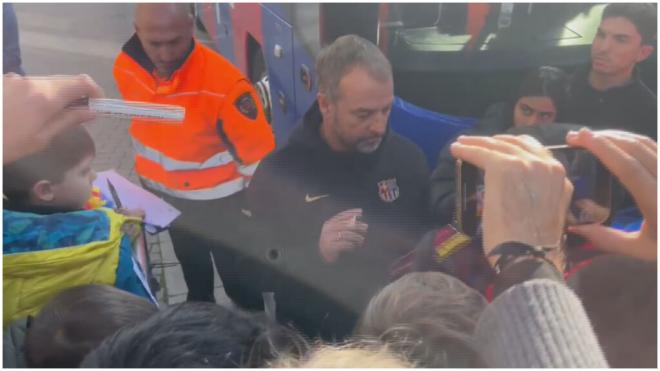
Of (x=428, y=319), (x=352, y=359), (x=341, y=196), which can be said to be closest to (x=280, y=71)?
(x=341, y=196)

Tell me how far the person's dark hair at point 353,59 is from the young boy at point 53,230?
0.50 metres

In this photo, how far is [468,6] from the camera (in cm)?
141

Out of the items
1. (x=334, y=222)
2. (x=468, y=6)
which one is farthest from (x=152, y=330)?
(x=468, y=6)

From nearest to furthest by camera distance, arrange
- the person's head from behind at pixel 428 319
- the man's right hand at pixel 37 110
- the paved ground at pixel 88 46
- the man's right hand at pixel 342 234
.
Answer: the person's head from behind at pixel 428 319, the man's right hand at pixel 37 110, the paved ground at pixel 88 46, the man's right hand at pixel 342 234

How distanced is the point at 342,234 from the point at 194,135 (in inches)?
15.5

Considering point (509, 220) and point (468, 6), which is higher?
point (468, 6)

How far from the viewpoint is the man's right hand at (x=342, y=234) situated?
52.6 inches

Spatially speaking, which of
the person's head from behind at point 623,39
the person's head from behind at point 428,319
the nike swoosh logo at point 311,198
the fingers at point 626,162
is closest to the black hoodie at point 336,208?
the nike swoosh logo at point 311,198

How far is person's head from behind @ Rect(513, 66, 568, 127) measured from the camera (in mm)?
1271

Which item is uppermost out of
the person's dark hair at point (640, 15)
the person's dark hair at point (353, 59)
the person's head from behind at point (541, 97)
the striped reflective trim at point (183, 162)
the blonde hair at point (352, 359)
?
the person's dark hair at point (640, 15)

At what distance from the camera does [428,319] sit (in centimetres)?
107

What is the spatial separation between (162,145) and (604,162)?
2.97 ft

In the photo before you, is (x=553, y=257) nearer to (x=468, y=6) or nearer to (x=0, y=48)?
(x=468, y=6)

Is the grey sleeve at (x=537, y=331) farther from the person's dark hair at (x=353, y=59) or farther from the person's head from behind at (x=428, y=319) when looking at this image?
the person's dark hair at (x=353, y=59)
